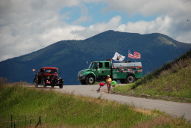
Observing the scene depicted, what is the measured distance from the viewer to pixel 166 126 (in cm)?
1478

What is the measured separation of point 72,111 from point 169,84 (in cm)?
908

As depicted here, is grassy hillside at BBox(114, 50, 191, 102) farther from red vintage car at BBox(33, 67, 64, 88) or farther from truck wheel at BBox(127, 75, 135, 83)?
truck wheel at BBox(127, 75, 135, 83)

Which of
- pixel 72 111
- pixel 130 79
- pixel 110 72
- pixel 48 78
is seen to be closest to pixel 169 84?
pixel 72 111

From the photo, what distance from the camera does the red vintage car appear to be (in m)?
36.6

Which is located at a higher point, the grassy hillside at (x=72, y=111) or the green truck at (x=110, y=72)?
the green truck at (x=110, y=72)

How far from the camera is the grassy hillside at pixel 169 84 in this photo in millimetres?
26297

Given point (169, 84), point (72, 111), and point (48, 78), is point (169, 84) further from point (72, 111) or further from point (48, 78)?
point (48, 78)

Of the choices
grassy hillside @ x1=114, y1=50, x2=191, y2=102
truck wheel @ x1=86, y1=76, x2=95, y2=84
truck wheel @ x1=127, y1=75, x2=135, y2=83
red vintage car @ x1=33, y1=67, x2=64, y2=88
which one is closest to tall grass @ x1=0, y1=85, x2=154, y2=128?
red vintage car @ x1=33, y1=67, x2=64, y2=88

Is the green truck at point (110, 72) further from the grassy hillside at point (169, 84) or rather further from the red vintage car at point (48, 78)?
the grassy hillside at point (169, 84)

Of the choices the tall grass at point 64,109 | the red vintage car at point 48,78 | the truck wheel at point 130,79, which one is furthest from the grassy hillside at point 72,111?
the truck wheel at point 130,79

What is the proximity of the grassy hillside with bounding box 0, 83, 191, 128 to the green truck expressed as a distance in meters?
9.64

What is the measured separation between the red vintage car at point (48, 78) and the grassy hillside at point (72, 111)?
3196 millimetres

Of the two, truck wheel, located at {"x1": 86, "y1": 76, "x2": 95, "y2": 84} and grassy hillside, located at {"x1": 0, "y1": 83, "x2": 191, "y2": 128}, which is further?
truck wheel, located at {"x1": 86, "y1": 76, "x2": 95, "y2": 84}

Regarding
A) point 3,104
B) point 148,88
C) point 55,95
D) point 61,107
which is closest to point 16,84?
point 3,104
